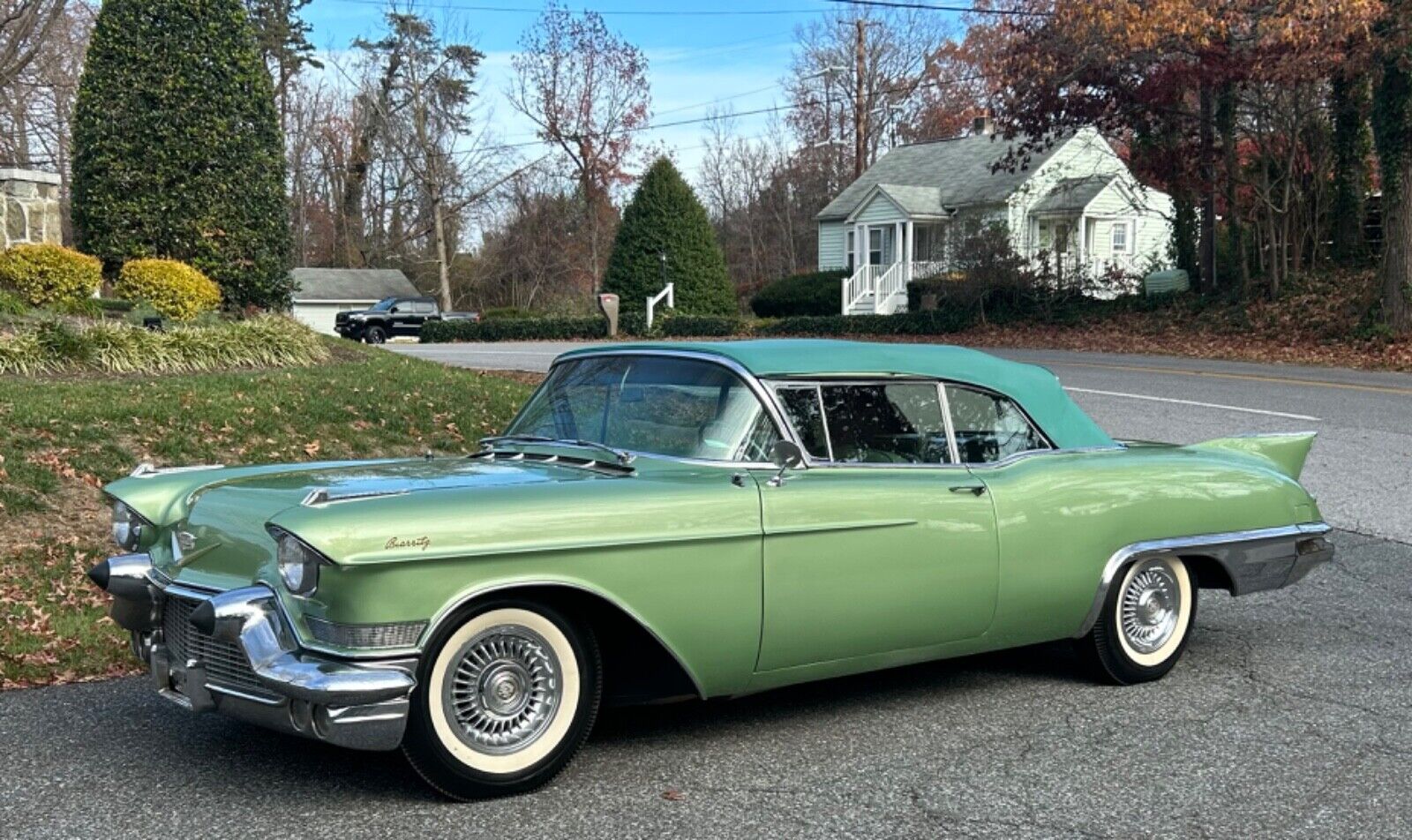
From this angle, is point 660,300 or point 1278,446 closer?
point 1278,446

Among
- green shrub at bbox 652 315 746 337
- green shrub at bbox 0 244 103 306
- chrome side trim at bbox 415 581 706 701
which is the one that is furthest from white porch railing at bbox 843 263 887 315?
chrome side trim at bbox 415 581 706 701

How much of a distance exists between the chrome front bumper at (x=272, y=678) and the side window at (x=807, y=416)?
5.56ft

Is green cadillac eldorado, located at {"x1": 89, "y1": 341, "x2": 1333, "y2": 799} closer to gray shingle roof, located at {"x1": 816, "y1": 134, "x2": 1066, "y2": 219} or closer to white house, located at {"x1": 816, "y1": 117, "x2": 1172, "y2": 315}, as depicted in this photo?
white house, located at {"x1": 816, "y1": 117, "x2": 1172, "y2": 315}

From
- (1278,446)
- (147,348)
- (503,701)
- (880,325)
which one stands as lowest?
(503,701)

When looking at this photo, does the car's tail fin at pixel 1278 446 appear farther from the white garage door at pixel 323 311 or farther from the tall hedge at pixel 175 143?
the white garage door at pixel 323 311

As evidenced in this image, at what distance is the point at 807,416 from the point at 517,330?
31138 millimetres

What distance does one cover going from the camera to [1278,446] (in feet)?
20.2

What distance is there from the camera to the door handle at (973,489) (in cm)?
498

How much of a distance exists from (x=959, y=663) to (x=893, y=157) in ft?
144

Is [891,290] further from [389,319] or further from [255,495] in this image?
[255,495]

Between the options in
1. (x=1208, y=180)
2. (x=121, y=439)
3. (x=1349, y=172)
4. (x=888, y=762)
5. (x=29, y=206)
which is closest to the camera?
(x=888, y=762)

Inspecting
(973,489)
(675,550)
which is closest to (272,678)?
(675,550)

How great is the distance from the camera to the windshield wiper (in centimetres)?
477

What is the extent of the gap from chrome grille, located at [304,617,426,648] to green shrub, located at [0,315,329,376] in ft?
26.8
